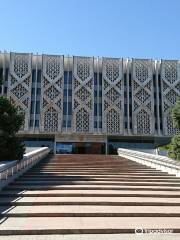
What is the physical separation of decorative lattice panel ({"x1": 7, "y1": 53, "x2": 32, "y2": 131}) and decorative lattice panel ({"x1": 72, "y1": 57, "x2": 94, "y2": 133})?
673 cm

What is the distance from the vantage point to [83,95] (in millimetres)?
48344

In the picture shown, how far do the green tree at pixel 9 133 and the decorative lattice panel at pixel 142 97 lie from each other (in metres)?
33.9

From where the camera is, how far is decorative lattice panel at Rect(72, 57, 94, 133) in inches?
1863

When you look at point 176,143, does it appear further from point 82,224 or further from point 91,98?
point 91,98

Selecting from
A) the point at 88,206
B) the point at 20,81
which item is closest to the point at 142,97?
the point at 20,81

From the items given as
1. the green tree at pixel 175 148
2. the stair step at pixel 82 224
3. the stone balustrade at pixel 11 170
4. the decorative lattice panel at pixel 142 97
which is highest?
the decorative lattice panel at pixel 142 97

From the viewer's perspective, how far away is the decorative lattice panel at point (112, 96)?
4769 cm

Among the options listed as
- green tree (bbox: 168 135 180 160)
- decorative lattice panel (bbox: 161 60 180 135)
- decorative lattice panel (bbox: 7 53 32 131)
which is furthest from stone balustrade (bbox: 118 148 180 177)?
decorative lattice panel (bbox: 7 53 32 131)

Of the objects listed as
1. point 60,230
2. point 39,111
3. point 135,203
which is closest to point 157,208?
point 135,203

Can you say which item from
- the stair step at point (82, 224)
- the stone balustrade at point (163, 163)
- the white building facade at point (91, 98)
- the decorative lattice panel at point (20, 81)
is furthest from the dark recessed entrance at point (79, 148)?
the stair step at point (82, 224)

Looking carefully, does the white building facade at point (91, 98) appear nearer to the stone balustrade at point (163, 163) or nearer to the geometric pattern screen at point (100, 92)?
the geometric pattern screen at point (100, 92)

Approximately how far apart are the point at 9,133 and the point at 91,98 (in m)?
33.4

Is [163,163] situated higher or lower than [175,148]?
lower

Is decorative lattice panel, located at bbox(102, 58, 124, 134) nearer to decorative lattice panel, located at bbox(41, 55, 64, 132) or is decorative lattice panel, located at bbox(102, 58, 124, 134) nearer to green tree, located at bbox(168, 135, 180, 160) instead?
decorative lattice panel, located at bbox(41, 55, 64, 132)
